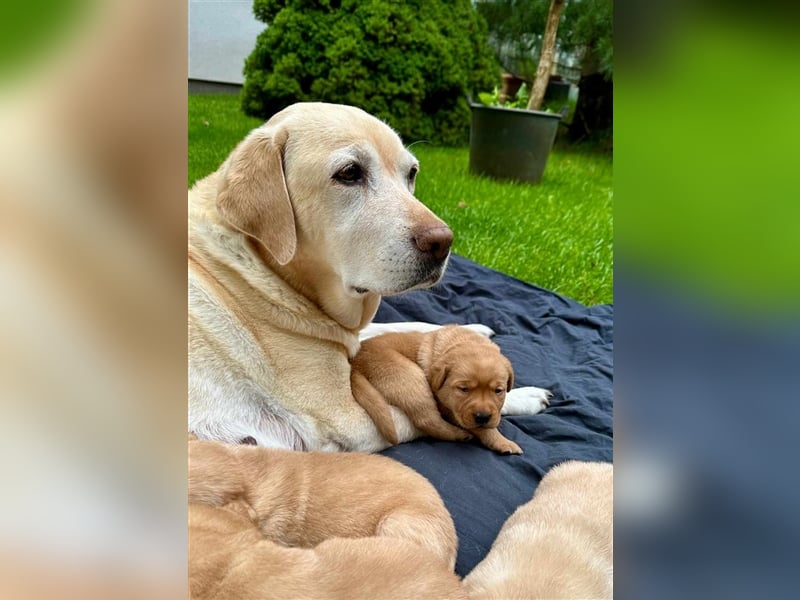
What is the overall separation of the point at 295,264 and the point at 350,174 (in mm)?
344

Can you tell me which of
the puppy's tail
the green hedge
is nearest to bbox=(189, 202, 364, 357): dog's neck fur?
the puppy's tail

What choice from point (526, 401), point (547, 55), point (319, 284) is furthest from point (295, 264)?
point (547, 55)

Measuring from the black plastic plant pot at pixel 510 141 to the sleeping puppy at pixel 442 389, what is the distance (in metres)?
3.65

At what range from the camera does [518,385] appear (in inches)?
118

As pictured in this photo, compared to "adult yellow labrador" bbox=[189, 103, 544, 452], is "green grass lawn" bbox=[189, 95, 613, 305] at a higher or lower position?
lower

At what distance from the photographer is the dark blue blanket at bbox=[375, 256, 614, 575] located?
2055mm

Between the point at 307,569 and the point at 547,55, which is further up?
the point at 547,55

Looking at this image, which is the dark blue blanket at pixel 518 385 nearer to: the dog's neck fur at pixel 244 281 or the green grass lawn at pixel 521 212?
the green grass lawn at pixel 521 212

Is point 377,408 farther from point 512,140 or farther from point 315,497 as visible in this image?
point 512,140

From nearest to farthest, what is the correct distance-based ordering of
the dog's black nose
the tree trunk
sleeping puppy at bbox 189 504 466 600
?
sleeping puppy at bbox 189 504 466 600, the dog's black nose, the tree trunk

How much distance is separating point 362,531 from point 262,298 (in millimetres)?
914

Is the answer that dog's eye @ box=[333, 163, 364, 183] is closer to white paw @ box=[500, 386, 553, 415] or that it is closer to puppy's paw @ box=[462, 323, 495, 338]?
white paw @ box=[500, 386, 553, 415]
